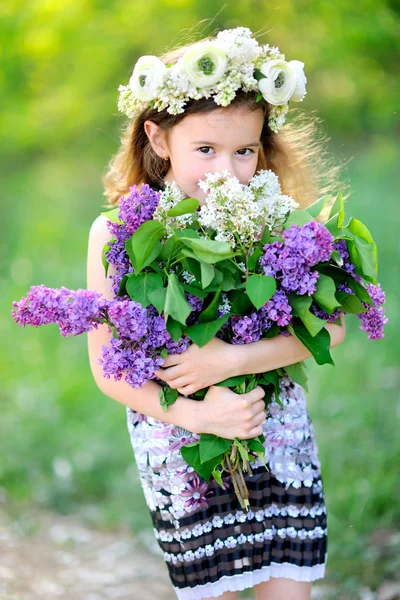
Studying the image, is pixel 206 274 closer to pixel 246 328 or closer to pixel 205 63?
pixel 246 328

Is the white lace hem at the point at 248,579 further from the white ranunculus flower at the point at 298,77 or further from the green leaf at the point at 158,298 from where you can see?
the white ranunculus flower at the point at 298,77

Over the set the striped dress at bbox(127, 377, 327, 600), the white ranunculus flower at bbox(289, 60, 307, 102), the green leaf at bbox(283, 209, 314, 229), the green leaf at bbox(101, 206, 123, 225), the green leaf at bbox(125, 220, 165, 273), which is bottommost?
the striped dress at bbox(127, 377, 327, 600)

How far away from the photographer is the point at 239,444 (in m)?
1.82

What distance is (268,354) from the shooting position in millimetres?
1821

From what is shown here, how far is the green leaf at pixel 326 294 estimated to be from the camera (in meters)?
1.66

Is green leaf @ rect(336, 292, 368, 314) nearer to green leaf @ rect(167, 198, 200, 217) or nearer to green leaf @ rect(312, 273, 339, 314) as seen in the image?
green leaf @ rect(312, 273, 339, 314)

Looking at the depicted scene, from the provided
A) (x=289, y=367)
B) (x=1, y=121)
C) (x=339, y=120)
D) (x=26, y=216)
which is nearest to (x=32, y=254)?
(x=26, y=216)

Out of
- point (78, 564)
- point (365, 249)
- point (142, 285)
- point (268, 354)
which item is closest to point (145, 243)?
point (142, 285)

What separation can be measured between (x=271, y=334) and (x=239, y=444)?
303 millimetres

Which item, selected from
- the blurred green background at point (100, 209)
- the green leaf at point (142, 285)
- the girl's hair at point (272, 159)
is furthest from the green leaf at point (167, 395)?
the blurred green background at point (100, 209)

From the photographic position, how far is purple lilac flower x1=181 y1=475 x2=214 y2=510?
1985mm

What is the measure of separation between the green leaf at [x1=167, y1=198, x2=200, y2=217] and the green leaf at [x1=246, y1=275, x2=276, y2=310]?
24 centimetres

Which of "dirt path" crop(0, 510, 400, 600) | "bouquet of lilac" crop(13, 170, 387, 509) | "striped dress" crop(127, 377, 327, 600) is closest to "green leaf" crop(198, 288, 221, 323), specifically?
"bouquet of lilac" crop(13, 170, 387, 509)

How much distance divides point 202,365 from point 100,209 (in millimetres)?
7169
